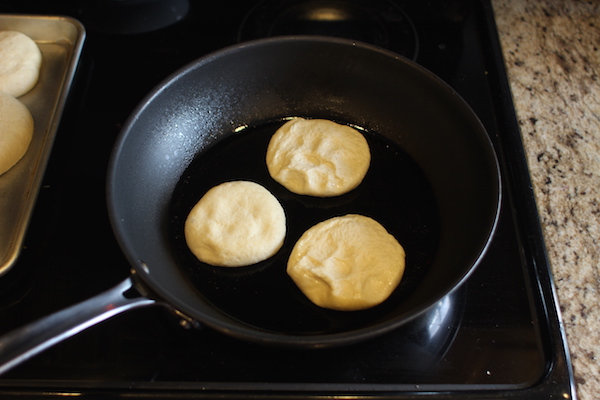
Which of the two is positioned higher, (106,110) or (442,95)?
(442,95)

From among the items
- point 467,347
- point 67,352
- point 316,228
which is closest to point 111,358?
point 67,352

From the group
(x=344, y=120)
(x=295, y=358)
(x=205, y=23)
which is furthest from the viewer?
(x=205, y=23)

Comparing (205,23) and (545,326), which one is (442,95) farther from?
(205,23)

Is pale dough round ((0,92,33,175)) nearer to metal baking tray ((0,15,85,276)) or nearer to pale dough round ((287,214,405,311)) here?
metal baking tray ((0,15,85,276))

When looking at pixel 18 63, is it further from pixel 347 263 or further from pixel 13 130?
pixel 347 263

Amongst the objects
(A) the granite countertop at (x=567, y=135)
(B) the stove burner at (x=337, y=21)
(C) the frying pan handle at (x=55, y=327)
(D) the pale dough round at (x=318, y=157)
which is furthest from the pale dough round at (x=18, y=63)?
(A) the granite countertop at (x=567, y=135)

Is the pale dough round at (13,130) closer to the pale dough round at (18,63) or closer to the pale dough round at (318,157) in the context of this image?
the pale dough round at (18,63)
